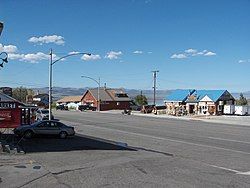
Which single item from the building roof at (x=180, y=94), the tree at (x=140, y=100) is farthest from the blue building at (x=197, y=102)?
the tree at (x=140, y=100)

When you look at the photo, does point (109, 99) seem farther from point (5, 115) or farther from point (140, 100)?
point (5, 115)

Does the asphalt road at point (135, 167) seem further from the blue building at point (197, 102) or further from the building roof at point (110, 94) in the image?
the building roof at point (110, 94)

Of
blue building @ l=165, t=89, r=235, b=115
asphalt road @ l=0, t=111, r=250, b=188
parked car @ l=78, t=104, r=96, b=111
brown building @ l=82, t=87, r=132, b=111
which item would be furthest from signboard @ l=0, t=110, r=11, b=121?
brown building @ l=82, t=87, r=132, b=111

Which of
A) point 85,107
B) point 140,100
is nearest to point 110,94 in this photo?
point 85,107

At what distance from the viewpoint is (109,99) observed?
112812 millimetres

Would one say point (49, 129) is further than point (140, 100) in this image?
No

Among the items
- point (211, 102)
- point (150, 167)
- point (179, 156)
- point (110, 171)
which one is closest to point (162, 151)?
point (179, 156)

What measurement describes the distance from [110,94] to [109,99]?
3734 millimetres

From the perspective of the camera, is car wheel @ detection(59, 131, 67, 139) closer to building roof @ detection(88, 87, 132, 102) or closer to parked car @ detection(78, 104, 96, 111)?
parked car @ detection(78, 104, 96, 111)

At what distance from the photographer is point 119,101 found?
4525 inches

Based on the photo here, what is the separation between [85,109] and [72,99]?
35.9 m

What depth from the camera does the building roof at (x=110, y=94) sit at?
371 ft

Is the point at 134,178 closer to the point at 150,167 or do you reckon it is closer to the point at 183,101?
the point at 150,167

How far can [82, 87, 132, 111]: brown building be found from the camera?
112 m
